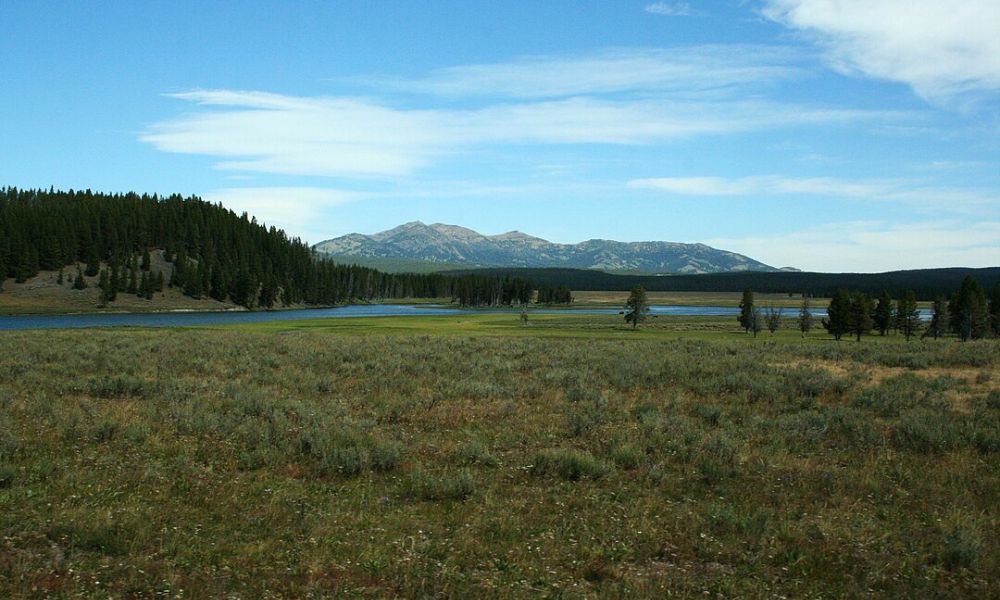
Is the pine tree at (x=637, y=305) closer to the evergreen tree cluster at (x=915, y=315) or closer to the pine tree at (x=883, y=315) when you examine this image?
the evergreen tree cluster at (x=915, y=315)

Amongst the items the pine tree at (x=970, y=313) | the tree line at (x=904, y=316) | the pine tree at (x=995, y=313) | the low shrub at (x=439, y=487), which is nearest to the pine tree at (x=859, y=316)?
the tree line at (x=904, y=316)

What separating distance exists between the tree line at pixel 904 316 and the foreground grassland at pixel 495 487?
2426 inches

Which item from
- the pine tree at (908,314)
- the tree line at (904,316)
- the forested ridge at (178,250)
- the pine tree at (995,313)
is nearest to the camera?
the tree line at (904,316)

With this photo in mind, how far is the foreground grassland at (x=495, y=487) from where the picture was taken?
294 inches

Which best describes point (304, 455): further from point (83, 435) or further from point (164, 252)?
point (164, 252)

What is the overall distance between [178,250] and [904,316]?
485ft

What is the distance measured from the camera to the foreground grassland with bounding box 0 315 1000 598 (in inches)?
294

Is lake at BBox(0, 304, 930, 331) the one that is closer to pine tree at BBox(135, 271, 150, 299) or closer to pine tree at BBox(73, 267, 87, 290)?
pine tree at BBox(135, 271, 150, 299)

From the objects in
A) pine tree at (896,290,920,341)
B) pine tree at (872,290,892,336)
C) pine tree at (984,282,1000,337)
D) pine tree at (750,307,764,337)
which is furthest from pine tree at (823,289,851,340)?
pine tree at (984,282,1000,337)

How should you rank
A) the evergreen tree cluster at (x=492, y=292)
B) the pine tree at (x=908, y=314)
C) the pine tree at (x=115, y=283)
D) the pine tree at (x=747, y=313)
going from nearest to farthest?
the pine tree at (x=747, y=313)
the pine tree at (x=908, y=314)
the pine tree at (x=115, y=283)
the evergreen tree cluster at (x=492, y=292)

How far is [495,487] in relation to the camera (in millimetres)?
10891

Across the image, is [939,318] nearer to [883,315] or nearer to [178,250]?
[883,315]

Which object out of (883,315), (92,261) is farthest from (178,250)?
(883,315)

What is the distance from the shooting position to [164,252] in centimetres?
15938
